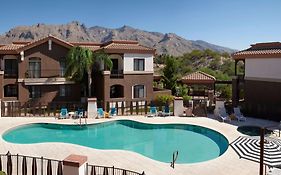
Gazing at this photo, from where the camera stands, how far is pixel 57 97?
30547 millimetres

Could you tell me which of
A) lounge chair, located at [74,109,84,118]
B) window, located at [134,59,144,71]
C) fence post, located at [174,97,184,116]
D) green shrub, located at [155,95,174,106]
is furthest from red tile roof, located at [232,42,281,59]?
lounge chair, located at [74,109,84,118]

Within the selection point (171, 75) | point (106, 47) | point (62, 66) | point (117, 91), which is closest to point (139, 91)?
point (117, 91)

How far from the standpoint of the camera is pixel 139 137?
20.7 meters

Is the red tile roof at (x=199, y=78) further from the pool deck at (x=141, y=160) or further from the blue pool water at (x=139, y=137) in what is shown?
the pool deck at (x=141, y=160)

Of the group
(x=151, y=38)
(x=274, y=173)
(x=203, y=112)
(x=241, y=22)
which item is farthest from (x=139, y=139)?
(x=151, y=38)

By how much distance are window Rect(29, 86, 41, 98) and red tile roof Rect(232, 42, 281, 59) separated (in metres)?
19.3

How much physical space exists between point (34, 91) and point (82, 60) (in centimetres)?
613

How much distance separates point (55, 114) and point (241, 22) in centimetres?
2057

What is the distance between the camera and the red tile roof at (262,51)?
23.4 metres

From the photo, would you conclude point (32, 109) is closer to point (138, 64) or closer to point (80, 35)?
point (138, 64)

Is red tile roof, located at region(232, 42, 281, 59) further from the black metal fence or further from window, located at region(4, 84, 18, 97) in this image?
window, located at region(4, 84, 18, 97)

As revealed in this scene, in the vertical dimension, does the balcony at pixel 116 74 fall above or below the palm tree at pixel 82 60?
below

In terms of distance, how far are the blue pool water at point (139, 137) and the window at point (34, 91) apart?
25.1 ft

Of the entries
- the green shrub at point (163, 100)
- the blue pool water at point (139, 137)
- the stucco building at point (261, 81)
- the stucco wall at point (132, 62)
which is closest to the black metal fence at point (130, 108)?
the green shrub at point (163, 100)
